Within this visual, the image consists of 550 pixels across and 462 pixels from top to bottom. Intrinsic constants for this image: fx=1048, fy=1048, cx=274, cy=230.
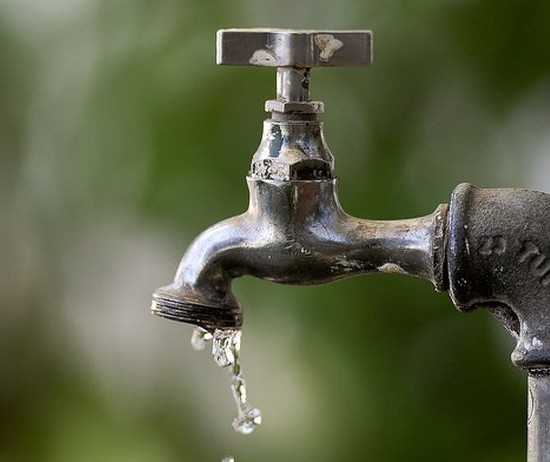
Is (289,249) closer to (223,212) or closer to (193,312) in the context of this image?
(193,312)

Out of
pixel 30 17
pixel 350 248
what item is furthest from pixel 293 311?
pixel 350 248

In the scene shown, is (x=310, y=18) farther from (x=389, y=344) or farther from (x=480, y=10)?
(x=389, y=344)

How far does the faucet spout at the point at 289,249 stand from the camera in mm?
668

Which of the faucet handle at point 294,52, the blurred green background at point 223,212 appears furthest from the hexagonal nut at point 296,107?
the blurred green background at point 223,212

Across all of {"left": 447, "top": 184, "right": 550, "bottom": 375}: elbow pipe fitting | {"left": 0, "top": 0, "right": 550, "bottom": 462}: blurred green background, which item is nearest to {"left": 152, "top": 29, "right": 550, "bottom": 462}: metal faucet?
{"left": 447, "top": 184, "right": 550, "bottom": 375}: elbow pipe fitting

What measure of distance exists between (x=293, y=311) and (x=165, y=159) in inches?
10.5

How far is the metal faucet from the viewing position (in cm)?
64

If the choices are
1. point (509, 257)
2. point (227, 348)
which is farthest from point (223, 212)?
point (509, 257)

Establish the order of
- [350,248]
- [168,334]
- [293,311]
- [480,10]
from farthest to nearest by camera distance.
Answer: [168,334]
[293,311]
[480,10]
[350,248]

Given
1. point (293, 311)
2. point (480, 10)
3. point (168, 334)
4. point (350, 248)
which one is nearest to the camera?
point (350, 248)

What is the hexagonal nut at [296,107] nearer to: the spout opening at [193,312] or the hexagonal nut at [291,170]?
the hexagonal nut at [291,170]

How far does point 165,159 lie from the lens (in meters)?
1.41

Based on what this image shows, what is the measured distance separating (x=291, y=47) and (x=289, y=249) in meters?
0.13

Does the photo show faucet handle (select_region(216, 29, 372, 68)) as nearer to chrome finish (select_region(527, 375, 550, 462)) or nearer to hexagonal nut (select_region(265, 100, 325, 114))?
hexagonal nut (select_region(265, 100, 325, 114))
